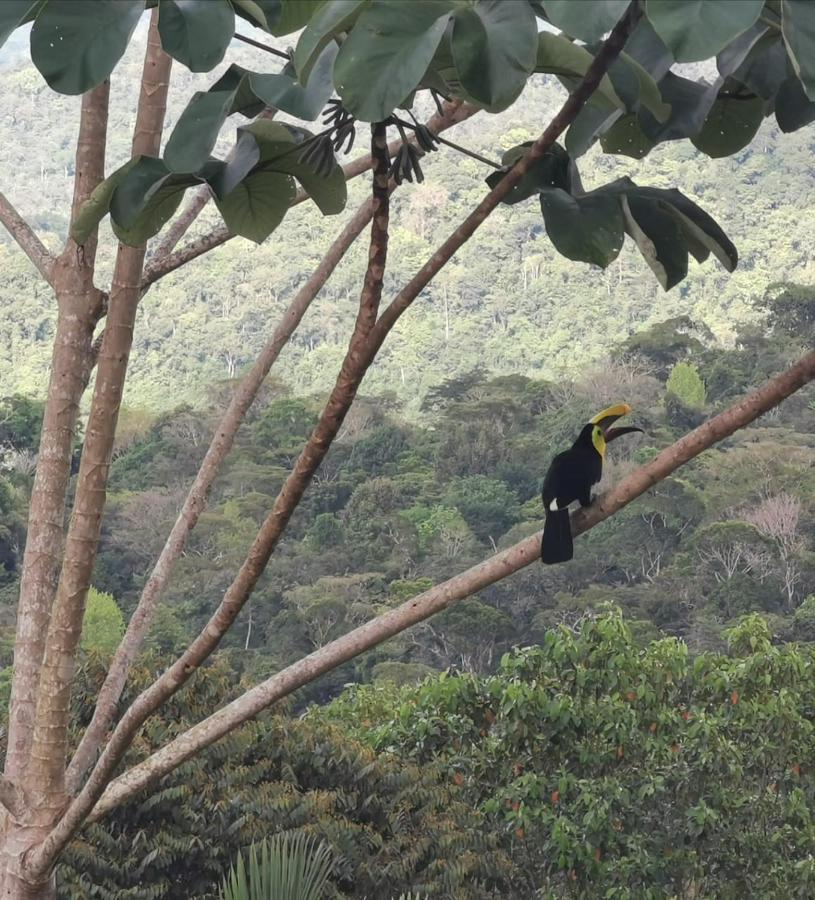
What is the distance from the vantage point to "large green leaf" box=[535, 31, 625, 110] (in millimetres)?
1010

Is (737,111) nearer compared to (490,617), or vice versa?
(737,111)

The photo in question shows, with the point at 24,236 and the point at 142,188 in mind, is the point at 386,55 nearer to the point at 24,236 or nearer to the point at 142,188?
the point at 142,188

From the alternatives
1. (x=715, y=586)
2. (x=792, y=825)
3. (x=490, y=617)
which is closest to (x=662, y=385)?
(x=715, y=586)

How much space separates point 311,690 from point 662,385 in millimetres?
9079

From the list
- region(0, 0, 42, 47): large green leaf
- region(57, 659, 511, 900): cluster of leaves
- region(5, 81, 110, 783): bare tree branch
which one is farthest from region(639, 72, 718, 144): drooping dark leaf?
region(57, 659, 511, 900): cluster of leaves

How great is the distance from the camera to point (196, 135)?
1.03 meters

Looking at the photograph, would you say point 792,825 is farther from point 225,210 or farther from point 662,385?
point 662,385

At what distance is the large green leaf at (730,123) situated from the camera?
4.42 ft

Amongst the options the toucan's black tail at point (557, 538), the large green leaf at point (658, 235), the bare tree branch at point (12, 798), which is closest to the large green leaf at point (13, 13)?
the large green leaf at point (658, 235)

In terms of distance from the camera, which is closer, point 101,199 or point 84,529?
point 101,199

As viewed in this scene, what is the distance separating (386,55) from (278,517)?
1.83ft

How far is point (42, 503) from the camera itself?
167cm

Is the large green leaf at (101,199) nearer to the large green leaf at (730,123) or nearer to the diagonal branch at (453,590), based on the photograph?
the diagonal branch at (453,590)

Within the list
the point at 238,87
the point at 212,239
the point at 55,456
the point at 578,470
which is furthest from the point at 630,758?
the point at 238,87
